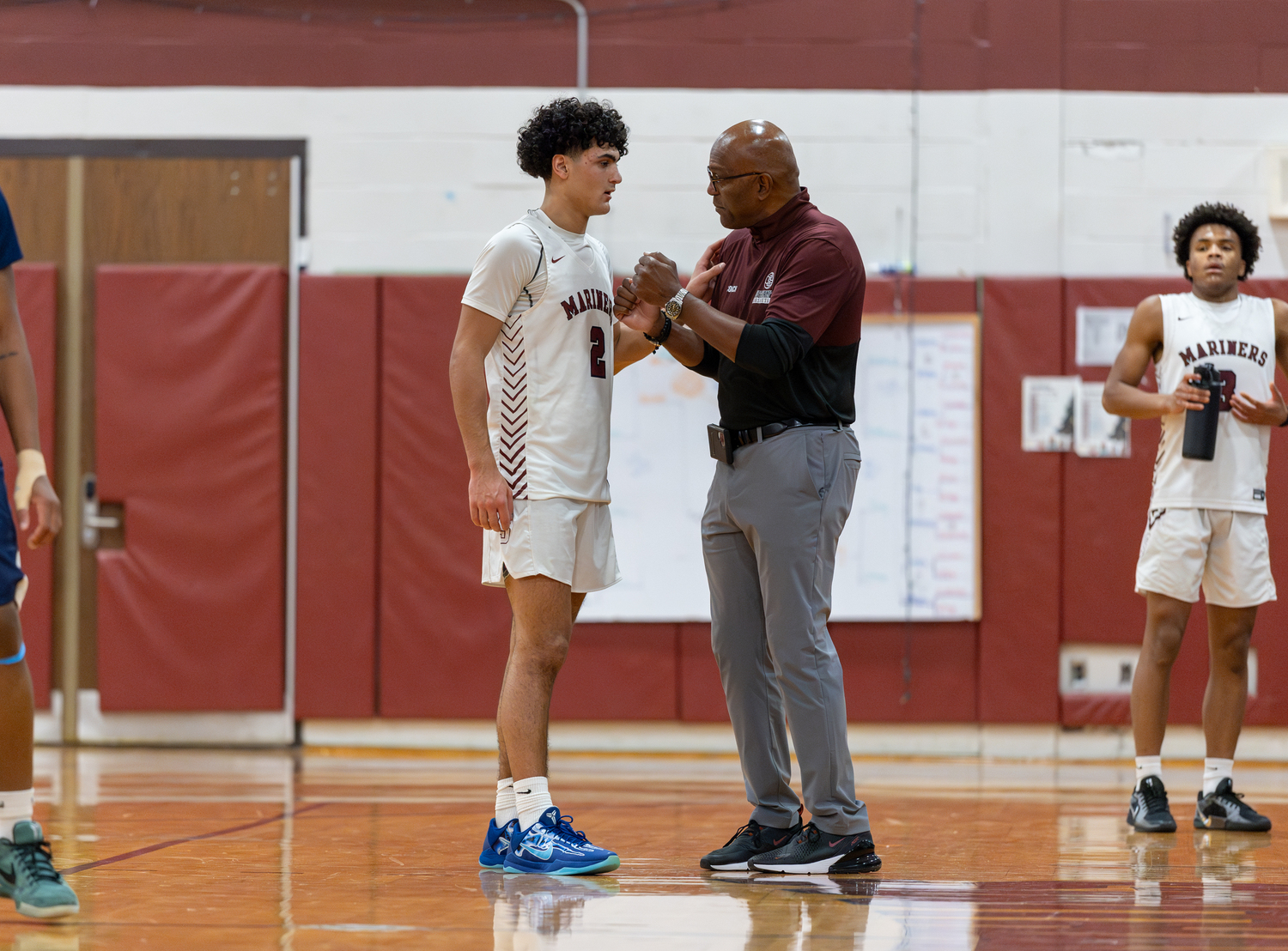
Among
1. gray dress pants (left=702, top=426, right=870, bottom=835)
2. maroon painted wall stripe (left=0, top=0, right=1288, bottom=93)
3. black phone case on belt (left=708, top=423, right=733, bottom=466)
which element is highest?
maroon painted wall stripe (left=0, top=0, right=1288, bottom=93)

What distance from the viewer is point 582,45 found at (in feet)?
19.3

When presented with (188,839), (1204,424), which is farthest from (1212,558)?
(188,839)

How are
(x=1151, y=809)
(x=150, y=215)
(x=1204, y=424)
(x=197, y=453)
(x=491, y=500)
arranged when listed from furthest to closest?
(x=150, y=215), (x=197, y=453), (x=1204, y=424), (x=1151, y=809), (x=491, y=500)

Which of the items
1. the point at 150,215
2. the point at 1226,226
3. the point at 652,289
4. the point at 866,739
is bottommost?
the point at 866,739

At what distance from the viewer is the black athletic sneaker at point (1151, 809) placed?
344 cm

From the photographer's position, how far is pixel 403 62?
5934mm

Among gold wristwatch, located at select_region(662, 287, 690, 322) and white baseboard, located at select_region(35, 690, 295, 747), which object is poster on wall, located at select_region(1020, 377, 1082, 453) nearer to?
gold wristwatch, located at select_region(662, 287, 690, 322)

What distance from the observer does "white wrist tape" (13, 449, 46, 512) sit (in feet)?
7.19

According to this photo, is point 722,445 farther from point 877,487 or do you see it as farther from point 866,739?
point 866,739

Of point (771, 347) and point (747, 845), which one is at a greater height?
point (771, 347)

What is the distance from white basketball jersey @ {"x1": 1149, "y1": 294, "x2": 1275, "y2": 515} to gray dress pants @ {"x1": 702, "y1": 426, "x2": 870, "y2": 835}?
4.26ft

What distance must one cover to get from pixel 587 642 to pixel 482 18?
2.84 m

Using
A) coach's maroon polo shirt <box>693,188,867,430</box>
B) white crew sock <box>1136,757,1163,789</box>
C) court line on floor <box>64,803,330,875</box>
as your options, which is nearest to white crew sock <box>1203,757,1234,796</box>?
white crew sock <box>1136,757,1163,789</box>

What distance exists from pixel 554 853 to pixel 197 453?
12.1 feet
